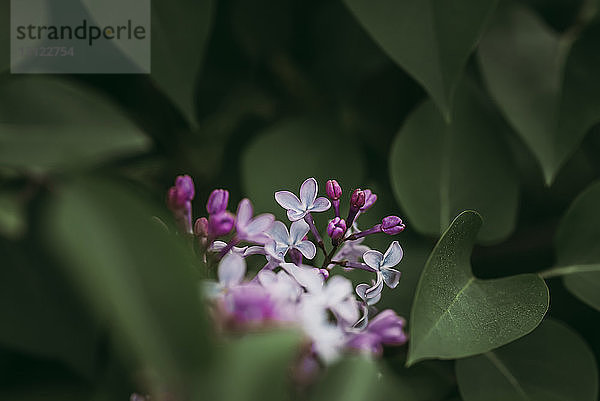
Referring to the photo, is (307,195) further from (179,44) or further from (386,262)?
(179,44)

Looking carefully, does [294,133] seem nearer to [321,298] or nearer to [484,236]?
[484,236]

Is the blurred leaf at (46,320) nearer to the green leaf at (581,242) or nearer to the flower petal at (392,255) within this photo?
the flower petal at (392,255)

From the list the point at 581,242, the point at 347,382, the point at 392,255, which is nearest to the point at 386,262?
the point at 392,255

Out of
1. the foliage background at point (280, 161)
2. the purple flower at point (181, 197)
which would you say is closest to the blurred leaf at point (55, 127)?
the foliage background at point (280, 161)

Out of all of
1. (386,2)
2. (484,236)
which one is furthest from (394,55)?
(484,236)

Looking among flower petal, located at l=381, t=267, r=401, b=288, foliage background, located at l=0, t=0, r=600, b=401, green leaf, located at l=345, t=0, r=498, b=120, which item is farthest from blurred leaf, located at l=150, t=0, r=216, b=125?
flower petal, located at l=381, t=267, r=401, b=288
